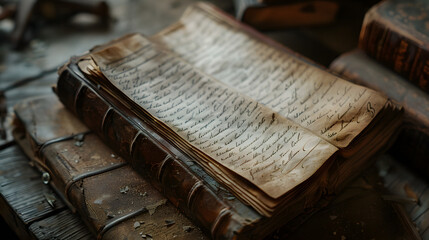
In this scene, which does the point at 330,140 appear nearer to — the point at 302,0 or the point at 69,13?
the point at 302,0

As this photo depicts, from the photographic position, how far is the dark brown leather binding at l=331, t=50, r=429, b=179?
43.4 inches

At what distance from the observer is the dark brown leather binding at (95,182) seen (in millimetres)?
950

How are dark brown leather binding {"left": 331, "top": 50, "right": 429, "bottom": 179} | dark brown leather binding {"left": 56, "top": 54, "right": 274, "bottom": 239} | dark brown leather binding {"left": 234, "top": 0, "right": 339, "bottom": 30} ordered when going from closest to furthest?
1. dark brown leather binding {"left": 56, "top": 54, "right": 274, "bottom": 239}
2. dark brown leather binding {"left": 331, "top": 50, "right": 429, "bottom": 179}
3. dark brown leather binding {"left": 234, "top": 0, "right": 339, "bottom": 30}

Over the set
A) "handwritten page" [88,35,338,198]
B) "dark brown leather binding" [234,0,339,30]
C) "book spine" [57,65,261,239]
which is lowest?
"book spine" [57,65,261,239]

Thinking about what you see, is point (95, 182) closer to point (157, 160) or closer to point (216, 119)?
point (157, 160)

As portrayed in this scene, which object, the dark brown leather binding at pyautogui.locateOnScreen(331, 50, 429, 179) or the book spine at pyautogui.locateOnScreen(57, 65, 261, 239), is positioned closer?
the book spine at pyautogui.locateOnScreen(57, 65, 261, 239)

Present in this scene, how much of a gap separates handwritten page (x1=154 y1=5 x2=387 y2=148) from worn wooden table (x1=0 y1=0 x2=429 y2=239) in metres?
0.25

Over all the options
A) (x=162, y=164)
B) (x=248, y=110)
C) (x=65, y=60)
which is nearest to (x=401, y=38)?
(x=248, y=110)

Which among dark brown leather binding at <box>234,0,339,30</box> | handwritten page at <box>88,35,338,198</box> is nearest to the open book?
handwritten page at <box>88,35,338,198</box>

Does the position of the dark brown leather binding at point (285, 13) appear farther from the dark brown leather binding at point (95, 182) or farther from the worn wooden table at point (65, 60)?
the dark brown leather binding at point (95, 182)

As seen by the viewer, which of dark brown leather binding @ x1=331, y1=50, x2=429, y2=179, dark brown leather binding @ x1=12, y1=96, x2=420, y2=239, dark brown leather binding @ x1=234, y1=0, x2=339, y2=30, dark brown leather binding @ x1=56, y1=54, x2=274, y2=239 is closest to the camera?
dark brown leather binding @ x1=56, y1=54, x2=274, y2=239

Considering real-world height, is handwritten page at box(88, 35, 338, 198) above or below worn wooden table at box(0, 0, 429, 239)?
above

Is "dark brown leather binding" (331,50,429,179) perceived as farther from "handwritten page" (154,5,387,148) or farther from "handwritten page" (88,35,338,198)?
"handwritten page" (88,35,338,198)

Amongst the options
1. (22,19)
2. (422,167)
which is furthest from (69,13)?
(422,167)
